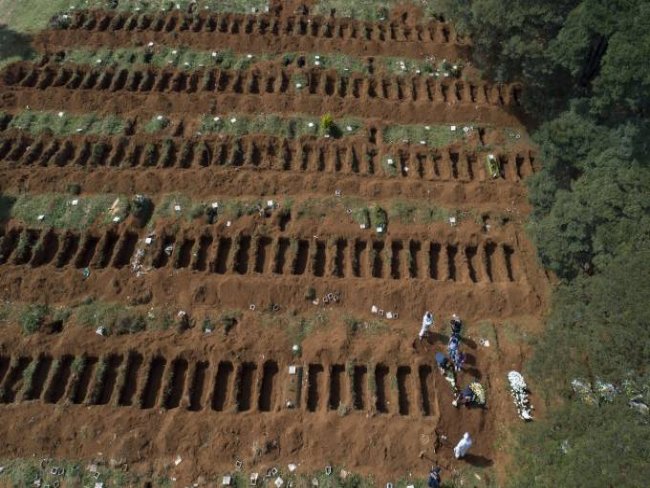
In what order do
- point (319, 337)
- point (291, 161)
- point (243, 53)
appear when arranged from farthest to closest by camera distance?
point (243, 53), point (291, 161), point (319, 337)

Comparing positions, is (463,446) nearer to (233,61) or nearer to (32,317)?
(32,317)

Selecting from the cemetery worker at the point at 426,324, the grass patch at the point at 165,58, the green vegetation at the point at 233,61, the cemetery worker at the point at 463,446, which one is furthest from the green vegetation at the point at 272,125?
the cemetery worker at the point at 463,446

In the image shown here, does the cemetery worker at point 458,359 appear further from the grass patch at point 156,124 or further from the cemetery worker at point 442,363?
the grass patch at point 156,124

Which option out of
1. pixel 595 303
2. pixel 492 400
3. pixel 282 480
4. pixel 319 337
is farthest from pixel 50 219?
pixel 595 303

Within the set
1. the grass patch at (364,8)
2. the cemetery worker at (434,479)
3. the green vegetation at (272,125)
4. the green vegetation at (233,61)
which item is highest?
the grass patch at (364,8)

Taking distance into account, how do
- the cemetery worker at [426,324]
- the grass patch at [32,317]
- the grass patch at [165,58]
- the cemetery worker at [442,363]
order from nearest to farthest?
the cemetery worker at [442,363] < the cemetery worker at [426,324] < the grass patch at [32,317] < the grass patch at [165,58]

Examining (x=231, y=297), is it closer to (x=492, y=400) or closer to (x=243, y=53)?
(x=492, y=400)
